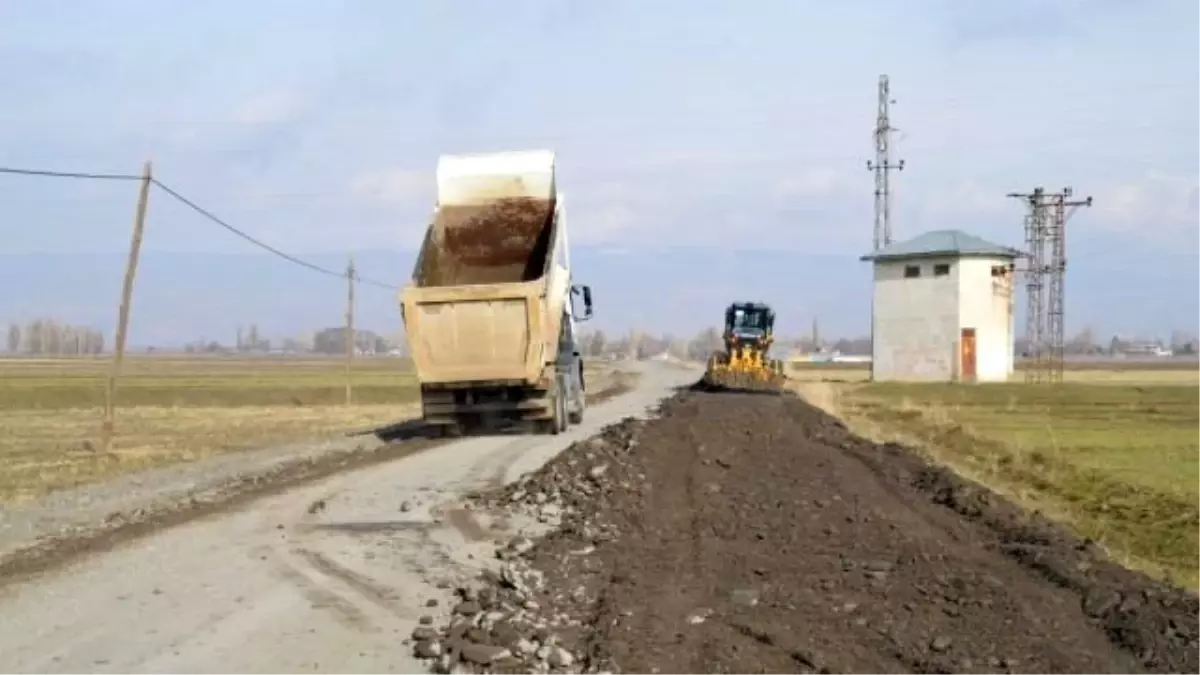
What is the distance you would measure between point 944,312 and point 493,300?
5000 centimetres

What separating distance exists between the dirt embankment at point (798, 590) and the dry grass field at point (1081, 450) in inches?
69.6

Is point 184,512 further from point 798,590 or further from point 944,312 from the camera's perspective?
point 944,312

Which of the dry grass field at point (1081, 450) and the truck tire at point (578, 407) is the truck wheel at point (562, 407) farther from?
the dry grass field at point (1081, 450)

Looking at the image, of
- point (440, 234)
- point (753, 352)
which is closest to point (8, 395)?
point (753, 352)

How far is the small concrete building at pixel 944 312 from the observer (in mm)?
68500

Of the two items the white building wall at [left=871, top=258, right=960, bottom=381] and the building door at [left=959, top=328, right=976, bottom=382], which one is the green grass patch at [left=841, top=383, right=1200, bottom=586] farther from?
the white building wall at [left=871, top=258, right=960, bottom=381]

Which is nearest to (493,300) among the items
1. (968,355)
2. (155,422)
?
(155,422)

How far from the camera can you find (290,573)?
35.3 feet

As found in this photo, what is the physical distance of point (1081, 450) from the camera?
29531mm

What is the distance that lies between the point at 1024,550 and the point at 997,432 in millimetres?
23937

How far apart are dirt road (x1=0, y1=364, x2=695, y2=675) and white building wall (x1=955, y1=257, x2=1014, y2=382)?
56722mm

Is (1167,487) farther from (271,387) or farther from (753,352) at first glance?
(271,387)

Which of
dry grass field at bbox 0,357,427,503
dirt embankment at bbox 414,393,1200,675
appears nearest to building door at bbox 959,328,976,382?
dry grass field at bbox 0,357,427,503

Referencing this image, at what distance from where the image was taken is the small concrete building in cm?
6850
